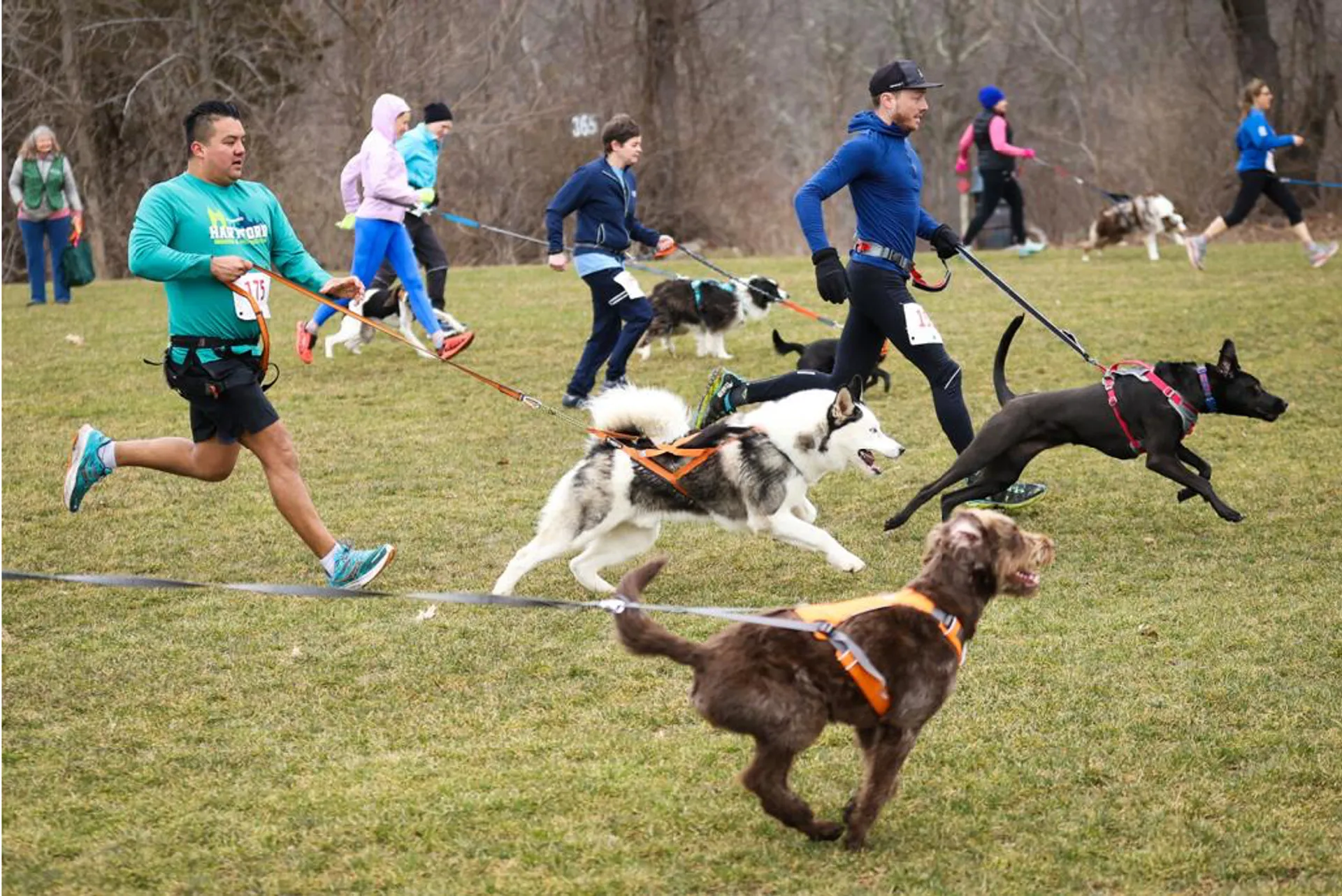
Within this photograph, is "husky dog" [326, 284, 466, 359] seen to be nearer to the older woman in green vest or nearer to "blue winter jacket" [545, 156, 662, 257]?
"blue winter jacket" [545, 156, 662, 257]

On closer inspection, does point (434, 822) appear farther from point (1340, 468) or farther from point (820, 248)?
point (1340, 468)

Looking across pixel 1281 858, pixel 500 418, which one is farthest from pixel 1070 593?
pixel 500 418

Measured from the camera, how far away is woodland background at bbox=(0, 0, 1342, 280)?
25.4m

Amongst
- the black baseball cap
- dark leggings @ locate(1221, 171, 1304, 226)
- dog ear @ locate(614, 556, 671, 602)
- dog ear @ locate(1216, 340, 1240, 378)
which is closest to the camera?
dog ear @ locate(614, 556, 671, 602)

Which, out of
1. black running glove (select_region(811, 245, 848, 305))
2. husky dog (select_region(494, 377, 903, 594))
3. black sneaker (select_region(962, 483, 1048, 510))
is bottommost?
black sneaker (select_region(962, 483, 1048, 510))

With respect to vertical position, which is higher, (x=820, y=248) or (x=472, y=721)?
(x=820, y=248)

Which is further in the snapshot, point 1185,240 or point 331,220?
point 331,220

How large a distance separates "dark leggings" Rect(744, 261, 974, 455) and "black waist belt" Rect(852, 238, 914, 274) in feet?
0.19

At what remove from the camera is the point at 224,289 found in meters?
5.55

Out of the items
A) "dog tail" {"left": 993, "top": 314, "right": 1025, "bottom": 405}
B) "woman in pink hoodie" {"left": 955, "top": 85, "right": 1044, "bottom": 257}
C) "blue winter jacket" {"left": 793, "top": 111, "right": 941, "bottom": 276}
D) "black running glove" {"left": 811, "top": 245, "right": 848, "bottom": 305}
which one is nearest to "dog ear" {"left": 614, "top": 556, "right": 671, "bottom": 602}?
"black running glove" {"left": 811, "top": 245, "right": 848, "bottom": 305}

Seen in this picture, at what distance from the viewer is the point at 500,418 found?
9.94 meters

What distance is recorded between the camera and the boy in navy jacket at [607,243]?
31.3 ft

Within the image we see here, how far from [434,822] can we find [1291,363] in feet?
29.0

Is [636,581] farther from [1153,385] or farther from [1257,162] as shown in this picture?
[1257,162]
